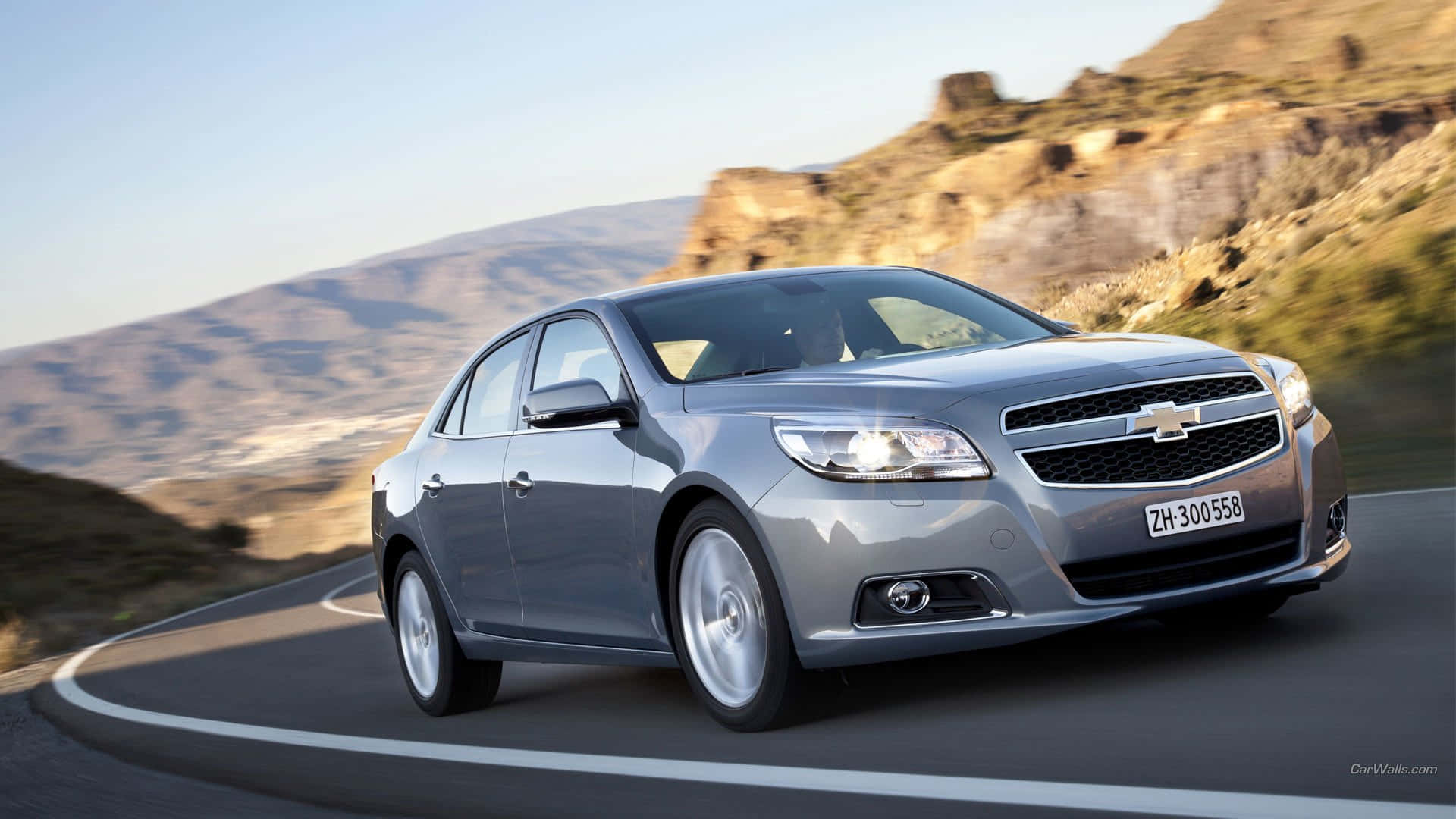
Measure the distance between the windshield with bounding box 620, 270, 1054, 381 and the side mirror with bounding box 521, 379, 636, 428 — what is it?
9.3 inches

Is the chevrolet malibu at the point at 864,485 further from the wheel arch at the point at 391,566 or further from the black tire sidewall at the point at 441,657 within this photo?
the wheel arch at the point at 391,566

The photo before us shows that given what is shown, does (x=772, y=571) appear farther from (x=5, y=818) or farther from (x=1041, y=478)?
(x=5, y=818)

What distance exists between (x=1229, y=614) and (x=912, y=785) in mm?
2266

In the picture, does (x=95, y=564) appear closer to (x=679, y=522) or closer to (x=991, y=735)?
(x=679, y=522)

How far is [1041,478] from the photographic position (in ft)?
16.4

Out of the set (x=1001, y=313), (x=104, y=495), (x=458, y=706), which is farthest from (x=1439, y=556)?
(x=104, y=495)

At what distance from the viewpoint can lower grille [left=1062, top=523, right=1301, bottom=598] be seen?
5.07 m

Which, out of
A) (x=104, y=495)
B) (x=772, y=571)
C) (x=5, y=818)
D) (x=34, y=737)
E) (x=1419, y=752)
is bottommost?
(x=104, y=495)

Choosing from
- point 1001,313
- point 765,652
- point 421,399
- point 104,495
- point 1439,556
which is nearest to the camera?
point 765,652

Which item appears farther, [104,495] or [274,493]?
[274,493]

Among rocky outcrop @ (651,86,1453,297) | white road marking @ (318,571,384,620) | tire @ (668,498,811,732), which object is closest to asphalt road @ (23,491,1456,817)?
tire @ (668,498,811,732)

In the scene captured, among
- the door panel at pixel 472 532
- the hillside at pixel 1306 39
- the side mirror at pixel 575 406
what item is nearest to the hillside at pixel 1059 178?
the hillside at pixel 1306 39

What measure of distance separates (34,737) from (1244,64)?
8126 centimetres

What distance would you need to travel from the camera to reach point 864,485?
16.5ft
